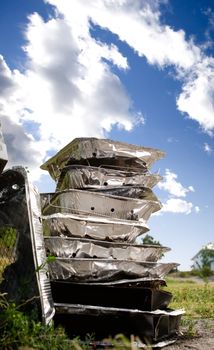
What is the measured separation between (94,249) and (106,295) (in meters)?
0.66

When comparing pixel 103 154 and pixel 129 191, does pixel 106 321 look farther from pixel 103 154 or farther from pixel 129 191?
pixel 103 154

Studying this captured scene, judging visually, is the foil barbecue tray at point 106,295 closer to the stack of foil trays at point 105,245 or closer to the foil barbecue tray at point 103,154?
the stack of foil trays at point 105,245

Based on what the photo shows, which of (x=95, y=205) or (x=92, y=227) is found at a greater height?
(x=95, y=205)

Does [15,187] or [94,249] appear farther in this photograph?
[94,249]

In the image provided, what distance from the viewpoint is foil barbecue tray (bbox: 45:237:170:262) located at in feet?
20.3

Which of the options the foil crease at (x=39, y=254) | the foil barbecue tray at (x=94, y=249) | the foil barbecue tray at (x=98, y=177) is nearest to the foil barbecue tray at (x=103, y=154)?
the foil barbecue tray at (x=98, y=177)

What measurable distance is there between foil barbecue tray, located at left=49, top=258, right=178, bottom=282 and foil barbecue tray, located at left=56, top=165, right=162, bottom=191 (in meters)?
1.53

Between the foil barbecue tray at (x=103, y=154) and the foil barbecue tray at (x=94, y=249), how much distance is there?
1629 mm

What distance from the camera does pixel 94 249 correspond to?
6.35 meters

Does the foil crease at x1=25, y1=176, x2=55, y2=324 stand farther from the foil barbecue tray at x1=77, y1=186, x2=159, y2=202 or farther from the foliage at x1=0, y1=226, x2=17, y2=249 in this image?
the foil barbecue tray at x1=77, y1=186, x2=159, y2=202

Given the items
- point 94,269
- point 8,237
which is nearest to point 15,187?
point 8,237

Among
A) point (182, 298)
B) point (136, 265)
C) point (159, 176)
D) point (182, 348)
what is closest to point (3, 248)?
point (136, 265)

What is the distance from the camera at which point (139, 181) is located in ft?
24.8

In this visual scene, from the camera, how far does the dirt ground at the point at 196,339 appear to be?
242 inches
